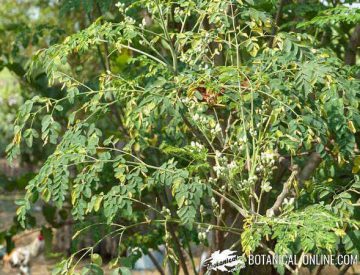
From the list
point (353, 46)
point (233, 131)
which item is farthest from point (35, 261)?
point (233, 131)

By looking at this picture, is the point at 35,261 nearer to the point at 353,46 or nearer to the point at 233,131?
the point at 353,46

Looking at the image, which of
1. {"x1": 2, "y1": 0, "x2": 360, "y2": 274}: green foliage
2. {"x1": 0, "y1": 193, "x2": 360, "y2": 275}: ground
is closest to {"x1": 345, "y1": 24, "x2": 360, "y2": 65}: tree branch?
{"x1": 2, "y1": 0, "x2": 360, "y2": 274}: green foliage

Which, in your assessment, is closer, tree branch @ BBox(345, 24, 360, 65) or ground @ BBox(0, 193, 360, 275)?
tree branch @ BBox(345, 24, 360, 65)

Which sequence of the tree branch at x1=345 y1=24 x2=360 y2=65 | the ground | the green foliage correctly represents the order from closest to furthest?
the green foliage
the tree branch at x1=345 y1=24 x2=360 y2=65
the ground

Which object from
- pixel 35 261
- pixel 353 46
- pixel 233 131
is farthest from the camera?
pixel 35 261

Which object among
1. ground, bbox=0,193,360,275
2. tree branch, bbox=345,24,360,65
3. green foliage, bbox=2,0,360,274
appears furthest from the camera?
ground, bbox=0,193,360,275

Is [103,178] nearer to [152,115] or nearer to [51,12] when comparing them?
[152,115]

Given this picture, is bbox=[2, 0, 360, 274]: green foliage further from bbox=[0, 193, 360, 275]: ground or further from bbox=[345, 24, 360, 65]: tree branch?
bbox=[0, 193, 360, 275]: ground

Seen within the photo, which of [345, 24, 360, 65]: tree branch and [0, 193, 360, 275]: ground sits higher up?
[345, 24, 360, 65]: tree branch

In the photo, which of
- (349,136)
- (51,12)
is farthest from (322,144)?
(51,12)

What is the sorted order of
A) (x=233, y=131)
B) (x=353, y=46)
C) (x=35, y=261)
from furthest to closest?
(x=35, y=261)
(x=353, y=46)
(x=233, y=131)

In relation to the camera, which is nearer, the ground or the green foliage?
the green foliage

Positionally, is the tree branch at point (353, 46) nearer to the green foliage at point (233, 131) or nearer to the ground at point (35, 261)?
the green foliage at point (233, 131)

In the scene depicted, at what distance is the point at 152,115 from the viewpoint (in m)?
3.12
